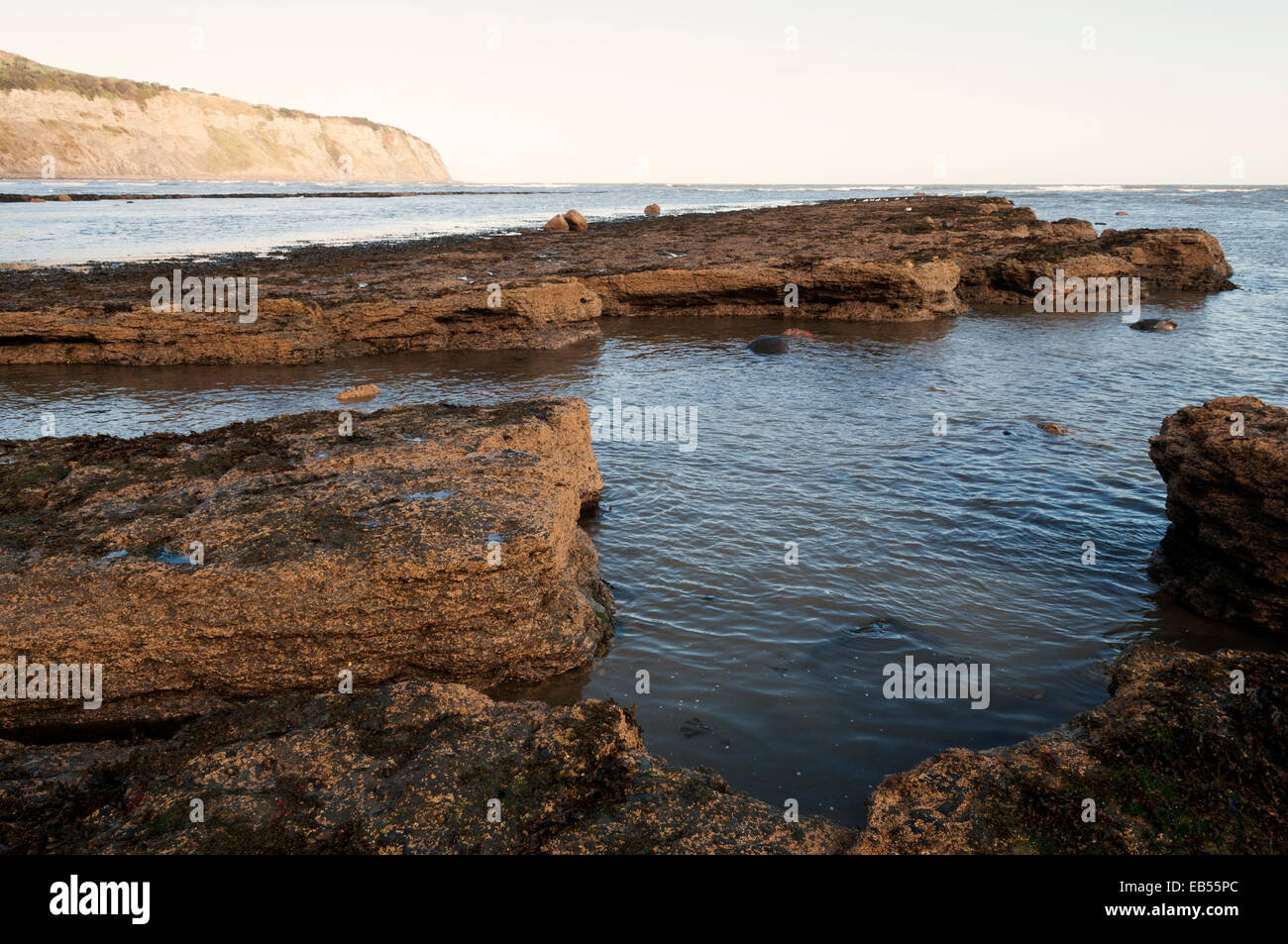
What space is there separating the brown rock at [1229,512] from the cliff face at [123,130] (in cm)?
18121

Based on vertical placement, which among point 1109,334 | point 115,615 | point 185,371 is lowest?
point 115,615

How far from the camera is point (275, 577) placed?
19.4 ft

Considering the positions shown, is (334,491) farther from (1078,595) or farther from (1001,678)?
(1078,595)

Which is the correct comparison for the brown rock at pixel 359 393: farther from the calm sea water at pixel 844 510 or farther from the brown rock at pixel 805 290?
the brown rock at pixel 805 290

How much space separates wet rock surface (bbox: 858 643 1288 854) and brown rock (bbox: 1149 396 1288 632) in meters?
3.40

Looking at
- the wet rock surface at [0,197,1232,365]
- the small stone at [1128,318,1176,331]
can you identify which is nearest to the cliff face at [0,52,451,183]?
the wet rock surface at [0,197,1232,365]

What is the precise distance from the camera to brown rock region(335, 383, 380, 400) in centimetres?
1628

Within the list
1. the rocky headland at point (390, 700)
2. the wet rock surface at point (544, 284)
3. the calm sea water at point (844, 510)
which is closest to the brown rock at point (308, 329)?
the wet rock surface at point (544, 284)

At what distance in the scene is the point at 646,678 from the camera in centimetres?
700

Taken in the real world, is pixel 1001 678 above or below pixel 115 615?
below

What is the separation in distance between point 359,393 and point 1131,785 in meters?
15.5

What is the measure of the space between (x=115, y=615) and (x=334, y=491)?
193 cm

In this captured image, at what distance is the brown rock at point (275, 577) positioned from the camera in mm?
5812
